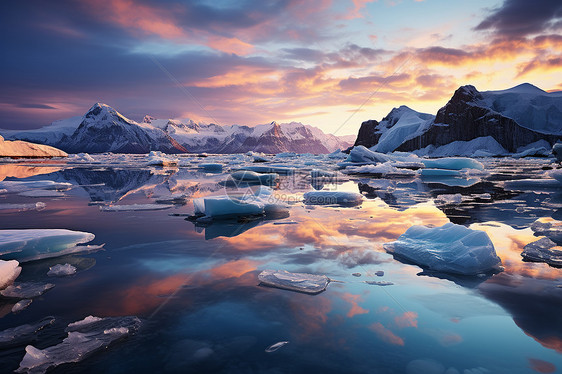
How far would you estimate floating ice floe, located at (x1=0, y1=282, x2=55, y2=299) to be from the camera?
10.6 ft

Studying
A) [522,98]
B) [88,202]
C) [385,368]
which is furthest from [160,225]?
[522,98]

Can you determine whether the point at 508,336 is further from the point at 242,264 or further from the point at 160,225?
the point at 160,225

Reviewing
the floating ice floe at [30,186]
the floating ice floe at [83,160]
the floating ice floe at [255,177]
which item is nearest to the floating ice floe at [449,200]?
the floating ice floe at [255,177]

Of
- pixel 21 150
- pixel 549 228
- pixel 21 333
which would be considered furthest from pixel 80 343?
pixel 21 150

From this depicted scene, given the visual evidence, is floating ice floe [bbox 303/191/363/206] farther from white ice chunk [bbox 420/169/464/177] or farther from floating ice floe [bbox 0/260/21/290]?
white ice chunk [bbox 420/169/464/177]

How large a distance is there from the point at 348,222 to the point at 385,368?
4661 mm

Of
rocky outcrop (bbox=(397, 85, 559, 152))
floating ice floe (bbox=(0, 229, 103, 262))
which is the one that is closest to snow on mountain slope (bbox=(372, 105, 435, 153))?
rocky outcrop (bbox=(397, 85, 559, 152))

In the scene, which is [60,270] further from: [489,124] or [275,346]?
[489,124]

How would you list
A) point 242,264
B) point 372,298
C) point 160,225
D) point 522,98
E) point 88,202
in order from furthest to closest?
point 522,98 < point 88,202 < point 160,225 < point 242,264 < point 372,298

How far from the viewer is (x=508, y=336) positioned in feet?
8.47

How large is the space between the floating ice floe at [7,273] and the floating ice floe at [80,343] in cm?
139

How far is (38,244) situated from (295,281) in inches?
142

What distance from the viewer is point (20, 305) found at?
119 inches

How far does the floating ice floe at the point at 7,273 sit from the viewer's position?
11.1ft
